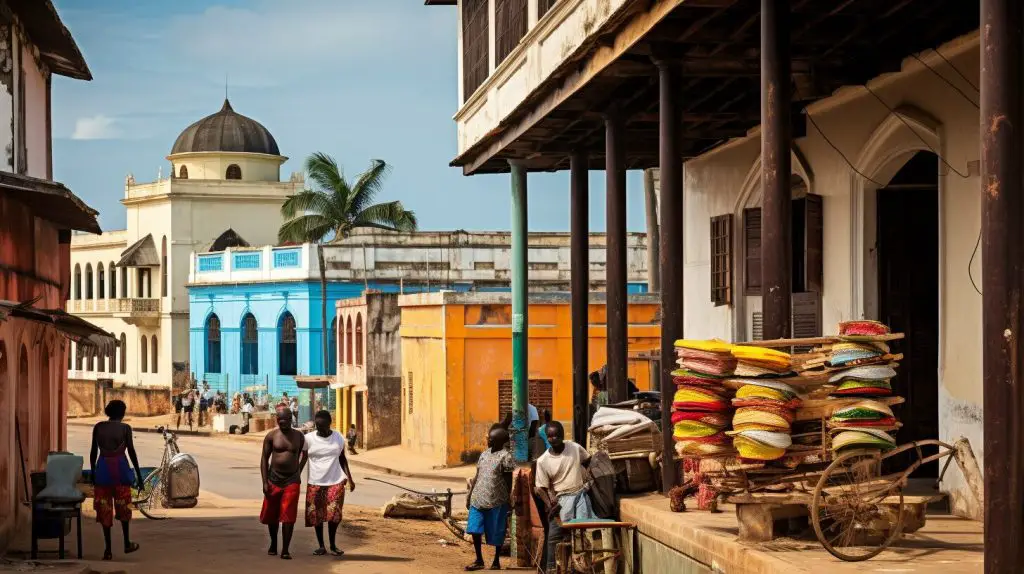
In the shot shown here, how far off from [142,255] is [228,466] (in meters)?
28.6

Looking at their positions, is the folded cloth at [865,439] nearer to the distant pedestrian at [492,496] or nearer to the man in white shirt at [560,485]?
the man in white shirt at [560,485]

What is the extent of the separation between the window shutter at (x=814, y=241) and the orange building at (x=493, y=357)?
54.5ft

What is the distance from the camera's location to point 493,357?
32062 mm

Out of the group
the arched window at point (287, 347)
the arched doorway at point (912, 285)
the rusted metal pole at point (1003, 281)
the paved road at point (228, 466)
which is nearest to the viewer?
the rusted metal pole at point (1003, 281)

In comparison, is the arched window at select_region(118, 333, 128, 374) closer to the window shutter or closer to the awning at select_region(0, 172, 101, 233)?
the awning at select_region(0, 172, 101, 233)

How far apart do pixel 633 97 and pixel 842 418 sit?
631 centimetres

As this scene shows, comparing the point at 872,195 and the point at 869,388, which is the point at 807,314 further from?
the point at 869,388

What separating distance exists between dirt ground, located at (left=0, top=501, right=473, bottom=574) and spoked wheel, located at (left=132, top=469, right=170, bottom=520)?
0.64ft

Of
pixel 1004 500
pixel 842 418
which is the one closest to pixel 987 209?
pixel 1004 500

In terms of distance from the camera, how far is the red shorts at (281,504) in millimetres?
13867

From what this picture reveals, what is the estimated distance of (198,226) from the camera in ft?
201

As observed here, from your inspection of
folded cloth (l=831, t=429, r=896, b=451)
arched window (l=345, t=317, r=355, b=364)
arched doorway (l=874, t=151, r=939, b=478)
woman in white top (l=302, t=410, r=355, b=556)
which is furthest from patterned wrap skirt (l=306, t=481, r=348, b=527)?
arched window (l=345, t=317, r=355, b=364)

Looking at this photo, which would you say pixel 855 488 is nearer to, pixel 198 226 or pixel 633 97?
pixel 633 97

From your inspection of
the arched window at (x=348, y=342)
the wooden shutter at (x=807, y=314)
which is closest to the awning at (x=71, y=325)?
the wooden shutter at (x=807, y=314)
